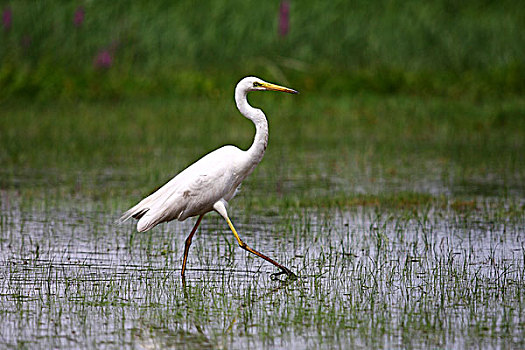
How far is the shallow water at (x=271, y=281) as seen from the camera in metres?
5.79

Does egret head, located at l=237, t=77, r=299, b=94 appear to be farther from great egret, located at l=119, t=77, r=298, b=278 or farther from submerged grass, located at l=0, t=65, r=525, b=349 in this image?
submerged grass, located at l=0, t=65, r=525, b=349

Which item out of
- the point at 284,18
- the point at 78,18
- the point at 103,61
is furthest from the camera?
the point at 78,18

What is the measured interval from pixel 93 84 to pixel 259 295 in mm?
14336

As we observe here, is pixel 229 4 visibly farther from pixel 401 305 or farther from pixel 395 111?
pixel 401 305

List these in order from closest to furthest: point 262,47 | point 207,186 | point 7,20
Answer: point 207,186 → point 262,47 → point 7,20

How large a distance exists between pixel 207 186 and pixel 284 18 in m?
14.5

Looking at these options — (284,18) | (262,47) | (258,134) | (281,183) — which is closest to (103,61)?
(262,47)

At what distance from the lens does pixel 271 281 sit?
7234 millimetres

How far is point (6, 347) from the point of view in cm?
550

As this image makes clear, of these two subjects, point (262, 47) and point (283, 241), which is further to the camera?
point (262, 47)

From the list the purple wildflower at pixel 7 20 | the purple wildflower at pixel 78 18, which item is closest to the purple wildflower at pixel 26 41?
the purple wildflower at pixel 7 20

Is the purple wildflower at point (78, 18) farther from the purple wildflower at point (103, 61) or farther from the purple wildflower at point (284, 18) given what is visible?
the purple wildflower at point (284, 18)

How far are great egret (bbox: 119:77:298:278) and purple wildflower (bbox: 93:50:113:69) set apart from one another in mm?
13780

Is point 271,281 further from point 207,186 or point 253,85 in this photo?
point 253,85
